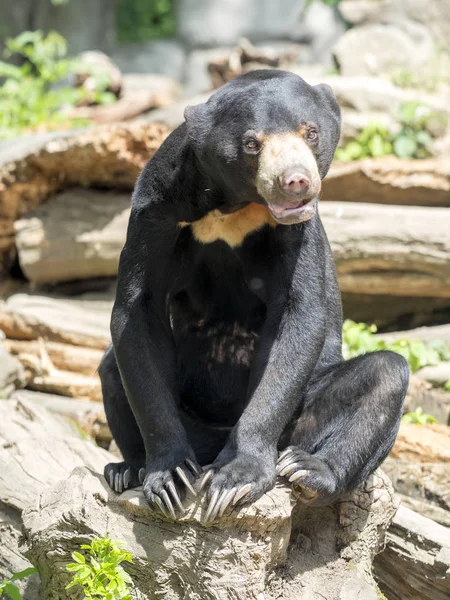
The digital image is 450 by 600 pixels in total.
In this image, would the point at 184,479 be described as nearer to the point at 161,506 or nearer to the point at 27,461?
the point at 161,506

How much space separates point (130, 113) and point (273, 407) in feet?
27.0

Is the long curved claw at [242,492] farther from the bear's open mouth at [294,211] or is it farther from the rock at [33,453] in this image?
the rock at [33,453]

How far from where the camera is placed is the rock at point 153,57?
20672 millimetres

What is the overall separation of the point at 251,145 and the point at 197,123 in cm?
35

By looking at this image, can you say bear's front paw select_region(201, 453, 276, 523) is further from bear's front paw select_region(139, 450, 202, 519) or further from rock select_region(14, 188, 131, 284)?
rock select_region(14, 188, 131, 284)

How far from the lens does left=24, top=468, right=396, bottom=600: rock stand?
3.65 m

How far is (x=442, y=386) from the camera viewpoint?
22.9 feet

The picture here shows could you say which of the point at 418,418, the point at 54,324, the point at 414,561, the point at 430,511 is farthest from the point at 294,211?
the point at 54,324

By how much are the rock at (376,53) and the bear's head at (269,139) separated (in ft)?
24.7

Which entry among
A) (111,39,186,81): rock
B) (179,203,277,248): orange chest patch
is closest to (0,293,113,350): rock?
(179,203,277,248): orange chest patch

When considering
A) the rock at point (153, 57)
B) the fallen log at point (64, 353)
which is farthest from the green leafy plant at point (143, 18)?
the fallen log at point (64, 353)

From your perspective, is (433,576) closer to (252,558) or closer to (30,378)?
(252,558)

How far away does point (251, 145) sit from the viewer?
3.92 metres

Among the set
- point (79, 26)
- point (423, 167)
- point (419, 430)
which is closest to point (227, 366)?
point (419, 430)
